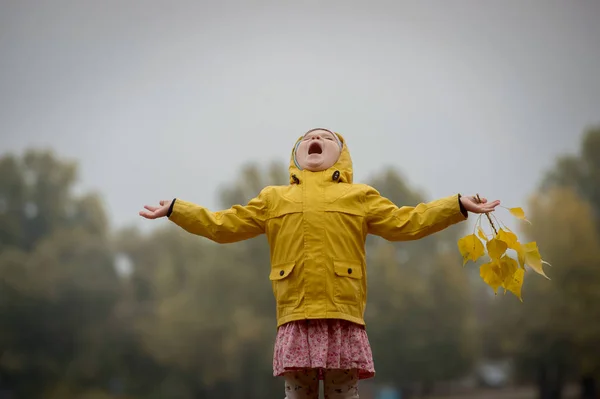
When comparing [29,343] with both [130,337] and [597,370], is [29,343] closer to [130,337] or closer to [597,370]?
[130,337]

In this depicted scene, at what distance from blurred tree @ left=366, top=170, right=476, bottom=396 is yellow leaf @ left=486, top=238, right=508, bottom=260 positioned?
1352cm

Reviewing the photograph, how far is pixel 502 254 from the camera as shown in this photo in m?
3.39

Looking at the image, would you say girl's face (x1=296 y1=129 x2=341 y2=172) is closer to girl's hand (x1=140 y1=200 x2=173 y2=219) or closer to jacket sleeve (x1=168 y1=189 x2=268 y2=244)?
jacket sleeve (x1=168 y1=189 x2=268 y2=244)

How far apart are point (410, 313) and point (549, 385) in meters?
3.55

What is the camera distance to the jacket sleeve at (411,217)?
10.7ft

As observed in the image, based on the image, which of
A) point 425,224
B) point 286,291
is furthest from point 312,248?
point 425,224

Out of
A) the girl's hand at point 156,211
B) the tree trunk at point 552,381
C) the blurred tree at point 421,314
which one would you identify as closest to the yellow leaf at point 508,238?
the girl's hand at point 156,211

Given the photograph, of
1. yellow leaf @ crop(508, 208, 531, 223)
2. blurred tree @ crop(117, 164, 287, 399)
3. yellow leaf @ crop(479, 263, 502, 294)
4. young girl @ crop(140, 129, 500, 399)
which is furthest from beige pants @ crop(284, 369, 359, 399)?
blurred tree @ crop(117, 164, 287, 399)

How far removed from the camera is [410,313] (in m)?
17.1

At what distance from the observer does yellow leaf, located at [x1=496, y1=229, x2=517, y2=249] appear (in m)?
3.37

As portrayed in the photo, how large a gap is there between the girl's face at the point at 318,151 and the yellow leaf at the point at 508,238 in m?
0.86

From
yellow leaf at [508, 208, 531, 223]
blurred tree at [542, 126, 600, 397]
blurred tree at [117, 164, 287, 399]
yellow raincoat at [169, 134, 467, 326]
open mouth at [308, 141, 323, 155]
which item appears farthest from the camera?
blurred tree at [542, 126, 600, 397]

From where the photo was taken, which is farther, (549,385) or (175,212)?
(549,385)

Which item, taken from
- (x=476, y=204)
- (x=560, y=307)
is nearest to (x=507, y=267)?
(x=476, y=204)
